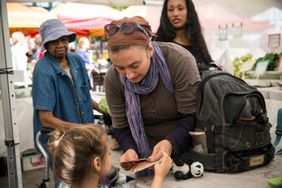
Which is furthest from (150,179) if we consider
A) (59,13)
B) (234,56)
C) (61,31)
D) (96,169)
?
(59,13)

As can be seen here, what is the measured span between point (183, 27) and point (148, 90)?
84cm

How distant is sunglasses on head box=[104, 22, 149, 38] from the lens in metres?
1.22

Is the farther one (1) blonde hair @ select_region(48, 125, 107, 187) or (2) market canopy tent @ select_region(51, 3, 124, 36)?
(2) market canopy tent @ select_region(51, 3, 124, 36)

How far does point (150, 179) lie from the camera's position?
1277 mm

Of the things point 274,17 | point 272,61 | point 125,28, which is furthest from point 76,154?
point 274,17

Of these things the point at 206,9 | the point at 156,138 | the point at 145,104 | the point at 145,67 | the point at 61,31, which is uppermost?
the point at 206,9

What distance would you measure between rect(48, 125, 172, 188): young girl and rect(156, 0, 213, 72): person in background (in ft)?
3.13

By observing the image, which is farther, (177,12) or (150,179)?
(177,12)

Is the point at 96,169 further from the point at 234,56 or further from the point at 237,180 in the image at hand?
the point at 234,56

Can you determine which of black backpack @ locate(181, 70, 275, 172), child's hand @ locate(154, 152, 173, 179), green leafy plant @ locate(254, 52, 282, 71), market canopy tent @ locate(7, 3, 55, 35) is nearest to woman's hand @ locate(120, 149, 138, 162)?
child's hand @ locate(154, 152, 173, 179)

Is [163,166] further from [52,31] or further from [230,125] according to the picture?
[52,31]

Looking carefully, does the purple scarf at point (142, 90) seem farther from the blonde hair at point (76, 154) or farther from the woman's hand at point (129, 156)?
the blonde hair at point (76, 154)

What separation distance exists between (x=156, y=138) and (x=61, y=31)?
1.26 metres

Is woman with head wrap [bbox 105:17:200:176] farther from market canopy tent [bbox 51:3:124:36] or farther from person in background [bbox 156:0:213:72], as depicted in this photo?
market canopy tent [bbox 51:3:124:36]
